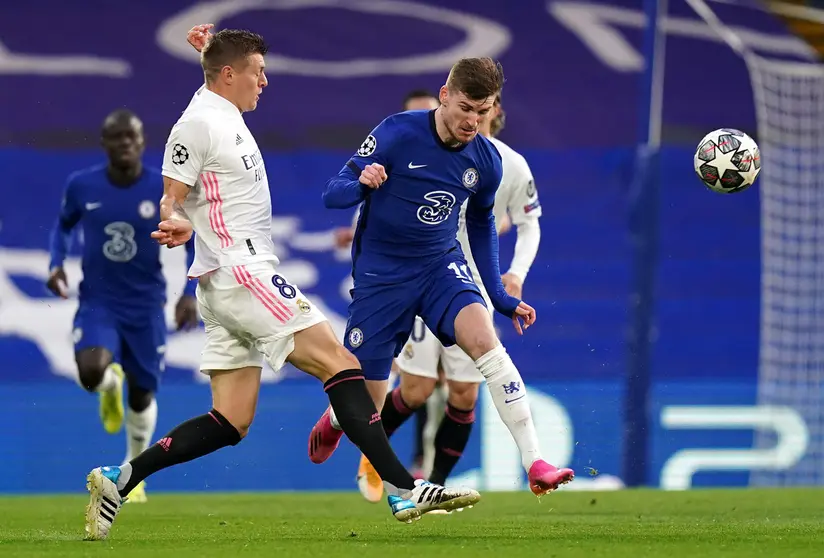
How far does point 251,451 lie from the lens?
11500 millimetres

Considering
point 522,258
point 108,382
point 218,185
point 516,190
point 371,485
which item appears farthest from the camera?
point 108,382

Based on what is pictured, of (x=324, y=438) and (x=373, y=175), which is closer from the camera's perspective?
(x=373, y=175)

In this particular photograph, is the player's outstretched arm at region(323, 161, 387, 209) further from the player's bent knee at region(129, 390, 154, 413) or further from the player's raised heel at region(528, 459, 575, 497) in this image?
the player's bent knee at region(129, 390, 154, 413)

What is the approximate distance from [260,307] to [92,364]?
349cm

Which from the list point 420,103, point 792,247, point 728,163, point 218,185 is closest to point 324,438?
point 218,185

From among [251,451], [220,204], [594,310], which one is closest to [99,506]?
[220,204]

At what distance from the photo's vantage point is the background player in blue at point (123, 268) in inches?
367

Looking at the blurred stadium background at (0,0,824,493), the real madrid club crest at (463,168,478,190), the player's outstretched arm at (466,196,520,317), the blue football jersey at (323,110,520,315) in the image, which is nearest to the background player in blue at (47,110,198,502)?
the blurred stadium background at (0,0,824,493)

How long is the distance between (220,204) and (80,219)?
3808mm

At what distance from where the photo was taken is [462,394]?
26.3ft

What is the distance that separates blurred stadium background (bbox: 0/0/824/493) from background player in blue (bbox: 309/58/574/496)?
3.30m

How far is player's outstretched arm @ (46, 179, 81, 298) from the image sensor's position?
9.32 m

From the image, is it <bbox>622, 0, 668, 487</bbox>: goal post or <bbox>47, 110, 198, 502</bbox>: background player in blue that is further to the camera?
<bbox>622, 0, 668, 487</bbox>: goal post

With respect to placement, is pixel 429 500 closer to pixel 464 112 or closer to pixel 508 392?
pixel 508 392
